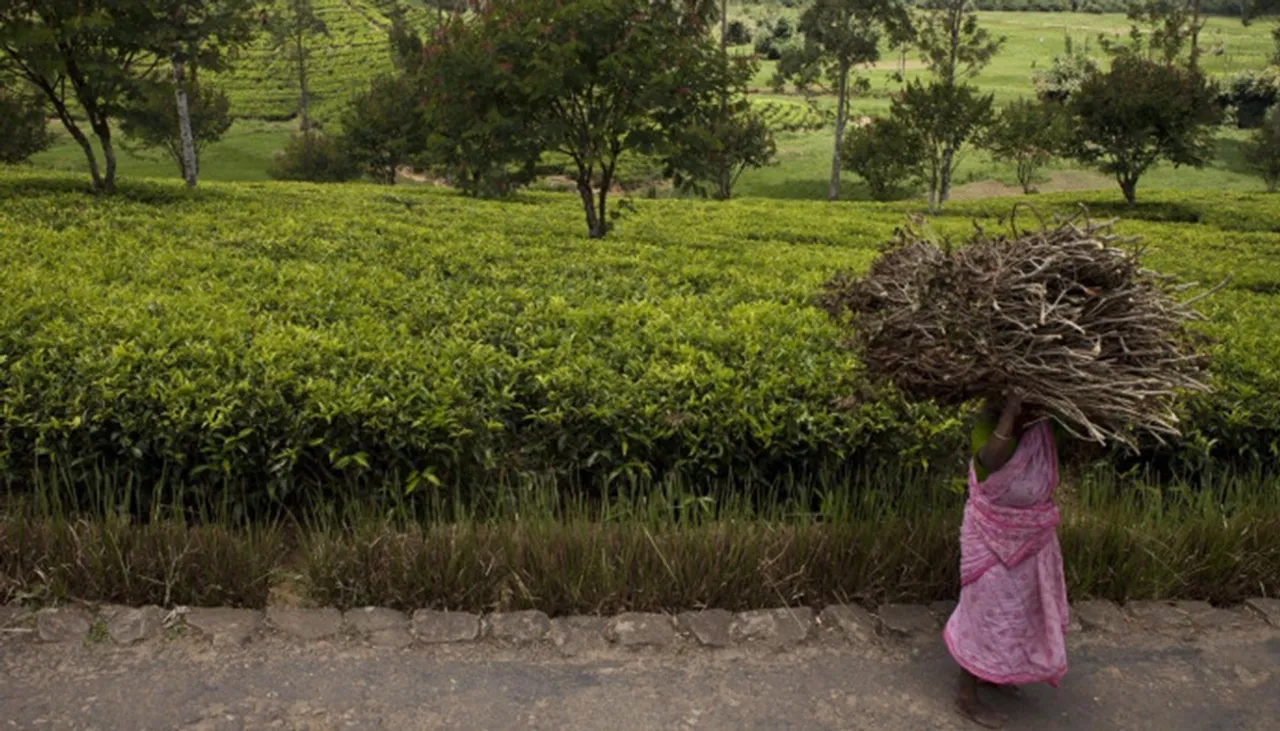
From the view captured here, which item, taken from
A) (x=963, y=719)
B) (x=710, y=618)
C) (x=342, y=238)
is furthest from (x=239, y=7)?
(x=963, y=719)

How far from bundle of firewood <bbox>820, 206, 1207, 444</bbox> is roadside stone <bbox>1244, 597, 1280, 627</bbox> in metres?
1.42

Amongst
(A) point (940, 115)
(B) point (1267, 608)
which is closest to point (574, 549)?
(B) point (1267, 608)

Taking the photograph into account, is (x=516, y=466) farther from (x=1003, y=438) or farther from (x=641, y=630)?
(x=1003, y=438)

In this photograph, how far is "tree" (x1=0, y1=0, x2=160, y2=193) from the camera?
35.6 ft

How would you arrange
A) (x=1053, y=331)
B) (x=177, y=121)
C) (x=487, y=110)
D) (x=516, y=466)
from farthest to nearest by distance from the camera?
1. (x=177, y=121)
2. (x=487, y=110)
3. (x=516, y=466)
4. (x=1053, y=331)

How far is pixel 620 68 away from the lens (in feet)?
35.5

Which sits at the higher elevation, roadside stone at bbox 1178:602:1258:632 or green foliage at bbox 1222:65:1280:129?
green foliage at bbox 1222:65:1280:129

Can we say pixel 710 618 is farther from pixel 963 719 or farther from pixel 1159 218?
pixel 1159 218

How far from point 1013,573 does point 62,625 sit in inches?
137

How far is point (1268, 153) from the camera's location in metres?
31.9

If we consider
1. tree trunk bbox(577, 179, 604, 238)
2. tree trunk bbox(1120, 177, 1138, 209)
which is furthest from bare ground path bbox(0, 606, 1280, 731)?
tree trunk bbox(1120, 177, 1138, 209)

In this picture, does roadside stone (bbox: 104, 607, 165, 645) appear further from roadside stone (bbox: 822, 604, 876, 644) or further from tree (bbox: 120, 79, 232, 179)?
tree (bbox: 120, 79, 232, 179)

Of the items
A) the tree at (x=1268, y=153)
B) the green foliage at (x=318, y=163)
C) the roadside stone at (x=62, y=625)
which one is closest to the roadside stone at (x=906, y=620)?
the roadside stone at (x=62, y=625)

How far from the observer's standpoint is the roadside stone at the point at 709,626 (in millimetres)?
3736
